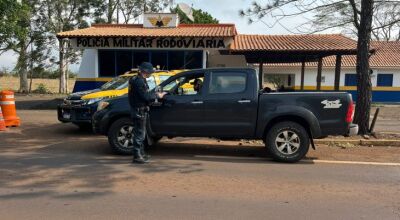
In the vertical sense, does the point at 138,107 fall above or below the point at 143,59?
below

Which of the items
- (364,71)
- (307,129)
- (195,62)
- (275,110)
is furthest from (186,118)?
(195,62)

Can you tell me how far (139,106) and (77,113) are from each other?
Result: 3869 mm

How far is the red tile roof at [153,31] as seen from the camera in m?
21.4

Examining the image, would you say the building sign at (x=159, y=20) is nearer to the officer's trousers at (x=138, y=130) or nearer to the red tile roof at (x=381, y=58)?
the officer's trousers at (x=138, y=130)

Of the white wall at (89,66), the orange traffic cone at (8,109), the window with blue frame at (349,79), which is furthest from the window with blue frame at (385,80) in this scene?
the orange traffic cone at (8,109)

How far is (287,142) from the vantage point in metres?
8.53

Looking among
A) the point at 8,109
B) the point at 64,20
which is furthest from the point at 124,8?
the point at 8,109

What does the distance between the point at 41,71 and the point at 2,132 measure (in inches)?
1049

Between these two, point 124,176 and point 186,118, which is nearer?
point 124,176

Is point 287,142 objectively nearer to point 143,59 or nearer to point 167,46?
point 167,46

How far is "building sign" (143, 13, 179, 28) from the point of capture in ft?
78.9

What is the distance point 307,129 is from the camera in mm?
8609

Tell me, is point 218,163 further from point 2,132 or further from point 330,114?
point 2,132

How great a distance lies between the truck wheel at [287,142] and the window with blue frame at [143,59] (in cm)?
1391
